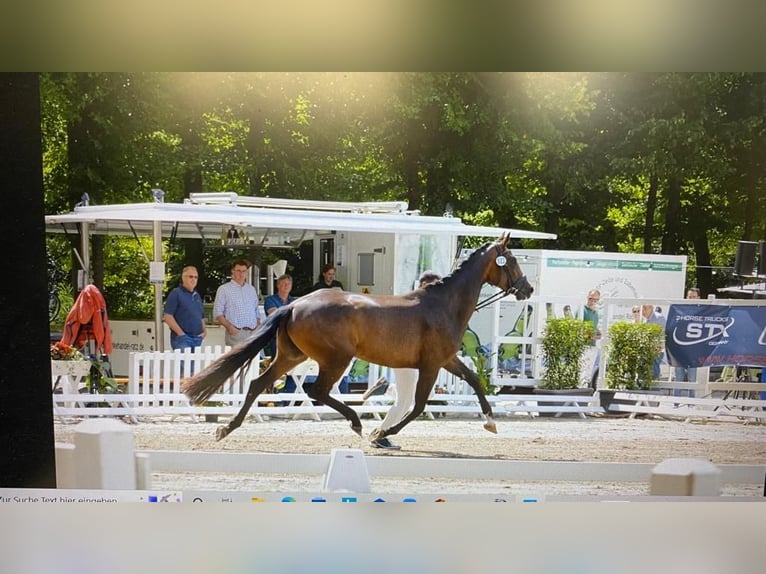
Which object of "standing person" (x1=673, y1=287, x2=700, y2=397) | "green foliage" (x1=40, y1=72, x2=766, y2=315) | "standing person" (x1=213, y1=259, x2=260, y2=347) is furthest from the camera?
"standing person" (x1=673, y1=287, x2=700, y2=397)

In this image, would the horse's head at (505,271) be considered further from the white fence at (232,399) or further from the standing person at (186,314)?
the standing person at (186,314)

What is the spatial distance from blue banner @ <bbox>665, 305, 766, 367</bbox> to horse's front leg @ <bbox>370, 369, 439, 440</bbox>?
1.22 metres

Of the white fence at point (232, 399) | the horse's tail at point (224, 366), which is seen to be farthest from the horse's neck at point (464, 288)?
the horse's tail at point (224, 366)

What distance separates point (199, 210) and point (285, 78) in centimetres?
75

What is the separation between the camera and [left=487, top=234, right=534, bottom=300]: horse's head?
330 cm

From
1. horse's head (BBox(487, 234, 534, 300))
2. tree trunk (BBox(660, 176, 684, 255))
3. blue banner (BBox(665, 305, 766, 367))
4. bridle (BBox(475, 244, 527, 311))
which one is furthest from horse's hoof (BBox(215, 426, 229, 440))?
tree trunk (BBox(660, 176, 684, 255))

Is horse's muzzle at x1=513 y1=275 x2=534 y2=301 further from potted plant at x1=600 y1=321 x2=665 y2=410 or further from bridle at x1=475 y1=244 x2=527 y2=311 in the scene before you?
potted plant at x1=600 y1=321 x2=665 y2=410

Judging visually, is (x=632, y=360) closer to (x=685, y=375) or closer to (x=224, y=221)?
(x=685, y=375)

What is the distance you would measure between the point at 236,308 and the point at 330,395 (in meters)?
Answer: 0.64

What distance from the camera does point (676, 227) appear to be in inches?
128

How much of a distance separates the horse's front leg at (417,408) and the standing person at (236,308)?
82 cm

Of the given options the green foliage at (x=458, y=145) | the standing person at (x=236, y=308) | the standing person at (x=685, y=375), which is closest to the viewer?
the green foliage at (x=458, y=145)

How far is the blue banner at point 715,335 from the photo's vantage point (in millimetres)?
3340

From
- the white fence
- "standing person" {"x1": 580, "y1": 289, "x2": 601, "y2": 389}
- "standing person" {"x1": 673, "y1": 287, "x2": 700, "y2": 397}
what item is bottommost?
the white fence
